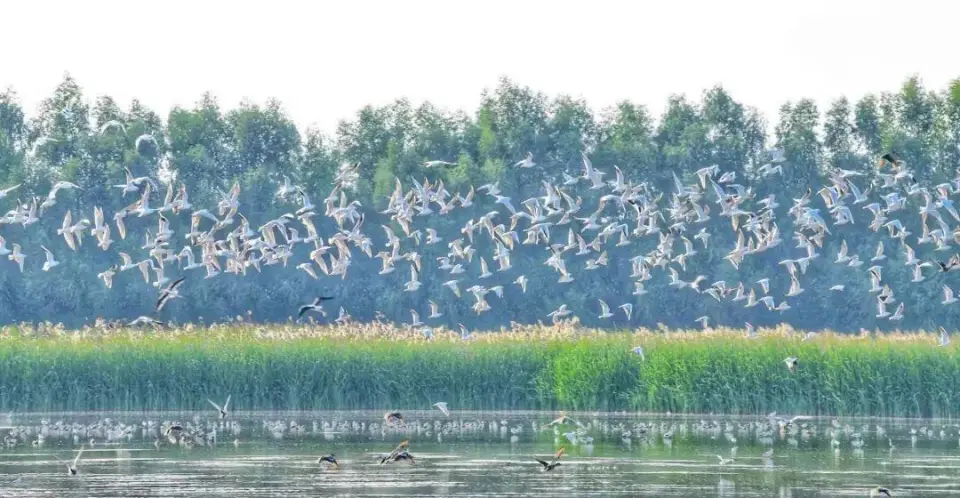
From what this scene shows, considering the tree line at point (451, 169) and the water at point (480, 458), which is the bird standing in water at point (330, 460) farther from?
the tree line at point (451, 169)

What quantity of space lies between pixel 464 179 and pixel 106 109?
663 inches

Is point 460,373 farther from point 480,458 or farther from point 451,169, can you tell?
point 451,169

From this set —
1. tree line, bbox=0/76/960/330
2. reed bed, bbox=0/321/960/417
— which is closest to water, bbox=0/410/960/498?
reed bed, bbox=0/321/960/417

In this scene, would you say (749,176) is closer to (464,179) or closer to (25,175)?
(464,179)

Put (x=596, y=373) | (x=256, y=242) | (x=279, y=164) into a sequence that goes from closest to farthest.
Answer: (x=596, y=373), (x=256, y=242), (x=279, y=164)

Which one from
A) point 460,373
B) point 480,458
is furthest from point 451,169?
point 480,458

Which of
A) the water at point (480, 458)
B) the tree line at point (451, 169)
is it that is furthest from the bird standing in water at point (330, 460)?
the tree line at point (451, 169)

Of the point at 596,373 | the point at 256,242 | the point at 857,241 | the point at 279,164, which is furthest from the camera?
the point at 279,164

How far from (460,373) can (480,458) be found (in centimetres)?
1209

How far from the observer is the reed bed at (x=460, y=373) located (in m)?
42.1

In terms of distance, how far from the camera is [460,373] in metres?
44.9

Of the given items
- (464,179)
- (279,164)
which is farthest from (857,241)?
(279,164)

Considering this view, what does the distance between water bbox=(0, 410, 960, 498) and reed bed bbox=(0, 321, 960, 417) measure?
973mm

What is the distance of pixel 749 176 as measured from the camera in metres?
82.2
